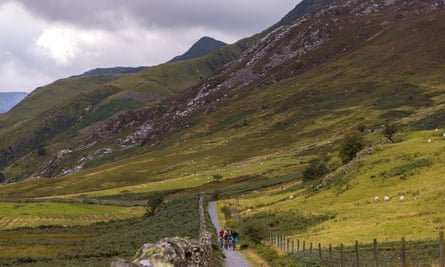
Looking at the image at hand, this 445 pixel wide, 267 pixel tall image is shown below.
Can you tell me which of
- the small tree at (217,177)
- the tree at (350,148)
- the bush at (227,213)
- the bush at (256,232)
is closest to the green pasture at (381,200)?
the bush at (227,213)

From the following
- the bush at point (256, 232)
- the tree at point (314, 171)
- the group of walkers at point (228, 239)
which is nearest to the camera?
the group of walkers at point (228, 239)

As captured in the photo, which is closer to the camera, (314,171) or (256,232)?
(256,232)

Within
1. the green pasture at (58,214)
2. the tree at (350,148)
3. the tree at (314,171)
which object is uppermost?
the tree at (350,148)

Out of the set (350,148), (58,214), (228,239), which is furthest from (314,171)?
(58,214)

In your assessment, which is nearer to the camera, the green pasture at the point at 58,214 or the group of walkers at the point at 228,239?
the group of walkers at the point at 228,239

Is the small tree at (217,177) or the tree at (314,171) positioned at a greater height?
the tree at (314,171)

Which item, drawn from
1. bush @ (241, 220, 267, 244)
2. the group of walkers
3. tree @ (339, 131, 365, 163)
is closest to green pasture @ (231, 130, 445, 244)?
bush @ (241, 220, 267, 244)

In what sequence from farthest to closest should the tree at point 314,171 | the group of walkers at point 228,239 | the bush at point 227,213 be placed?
the tree at point 314,171 < the bush at point 227,213 < the group of walkers at point 228,239

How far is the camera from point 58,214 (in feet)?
395

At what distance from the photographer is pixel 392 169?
78.0 m

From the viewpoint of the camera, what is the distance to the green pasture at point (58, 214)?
10994cm

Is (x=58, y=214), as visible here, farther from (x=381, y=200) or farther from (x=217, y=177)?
(x=381, y=200)

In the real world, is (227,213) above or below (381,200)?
below

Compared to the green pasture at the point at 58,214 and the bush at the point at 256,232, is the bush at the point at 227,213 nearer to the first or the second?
the bush at the point at 256,232
